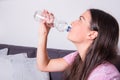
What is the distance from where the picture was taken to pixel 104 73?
1.13 m

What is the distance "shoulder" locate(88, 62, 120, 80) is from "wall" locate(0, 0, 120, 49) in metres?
0.74

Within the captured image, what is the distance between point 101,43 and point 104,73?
0.15 meters

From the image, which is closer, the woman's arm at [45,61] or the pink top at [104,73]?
the pink top at [104,73]

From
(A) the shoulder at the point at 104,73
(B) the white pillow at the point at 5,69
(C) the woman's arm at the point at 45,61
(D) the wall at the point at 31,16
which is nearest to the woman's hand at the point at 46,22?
(C) the woman's arm at the point at 45,61

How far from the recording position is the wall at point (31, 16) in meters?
1.89

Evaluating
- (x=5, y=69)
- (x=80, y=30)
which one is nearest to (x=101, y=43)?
(x=80, y=30)

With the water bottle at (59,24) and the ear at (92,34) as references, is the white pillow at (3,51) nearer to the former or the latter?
the water bottle at (59,24)

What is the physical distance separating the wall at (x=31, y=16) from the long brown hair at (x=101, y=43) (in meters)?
0.65

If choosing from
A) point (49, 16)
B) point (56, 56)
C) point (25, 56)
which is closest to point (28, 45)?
point (25, 56)

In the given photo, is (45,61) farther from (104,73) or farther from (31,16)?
(31,16)

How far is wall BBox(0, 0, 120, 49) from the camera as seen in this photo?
189 cm

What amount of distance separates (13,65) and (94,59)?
754mm

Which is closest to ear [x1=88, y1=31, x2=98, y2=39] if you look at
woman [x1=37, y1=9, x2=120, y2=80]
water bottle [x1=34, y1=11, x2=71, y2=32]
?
woman [x1=37, y1=9, x2=120, y2=80]

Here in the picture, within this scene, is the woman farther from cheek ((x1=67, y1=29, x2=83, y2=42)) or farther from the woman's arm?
the woman's arm
